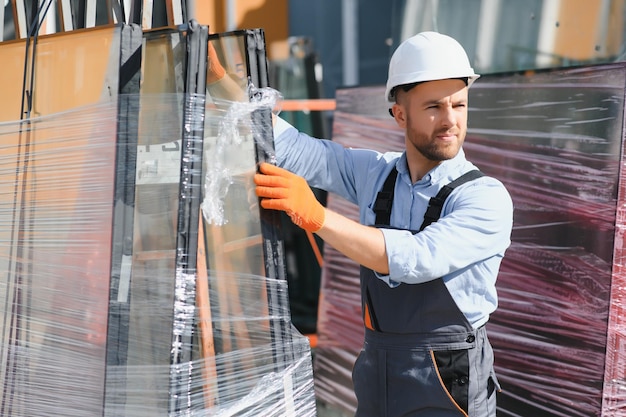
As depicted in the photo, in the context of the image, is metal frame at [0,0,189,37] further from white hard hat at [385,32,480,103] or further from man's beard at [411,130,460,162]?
man's beard at [411,130,460,162]

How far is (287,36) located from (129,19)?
2923 mm

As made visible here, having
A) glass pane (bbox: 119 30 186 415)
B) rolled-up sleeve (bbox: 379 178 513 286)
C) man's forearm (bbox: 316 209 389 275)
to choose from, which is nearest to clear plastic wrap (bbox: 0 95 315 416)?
glass pane (bbox: 119 30 186 415)

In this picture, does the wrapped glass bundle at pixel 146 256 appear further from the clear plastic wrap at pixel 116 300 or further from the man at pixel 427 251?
the man at pixel 427 251

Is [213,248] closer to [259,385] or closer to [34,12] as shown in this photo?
[259,385]

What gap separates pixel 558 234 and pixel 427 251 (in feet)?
3.47

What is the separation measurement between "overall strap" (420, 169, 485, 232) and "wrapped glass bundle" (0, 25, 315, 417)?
395mm

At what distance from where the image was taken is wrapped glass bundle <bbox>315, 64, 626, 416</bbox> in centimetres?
244

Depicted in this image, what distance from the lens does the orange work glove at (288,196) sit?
162cm

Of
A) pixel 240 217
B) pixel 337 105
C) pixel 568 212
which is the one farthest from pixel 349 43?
pixel 240 217

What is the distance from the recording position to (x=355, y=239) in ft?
5.50

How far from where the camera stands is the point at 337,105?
131 inches

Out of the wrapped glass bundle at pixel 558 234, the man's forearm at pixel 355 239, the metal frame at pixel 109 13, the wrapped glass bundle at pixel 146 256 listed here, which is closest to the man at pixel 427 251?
the man's forearm at pixel 355 239

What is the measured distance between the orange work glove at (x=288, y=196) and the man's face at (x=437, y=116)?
38cm

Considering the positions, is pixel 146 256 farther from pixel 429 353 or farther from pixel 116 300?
pixel 429 353
